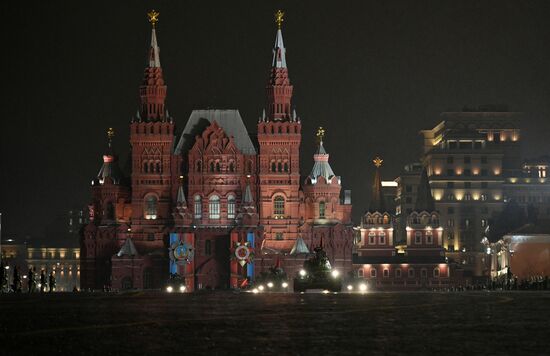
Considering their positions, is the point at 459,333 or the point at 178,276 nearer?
the point at 459,333

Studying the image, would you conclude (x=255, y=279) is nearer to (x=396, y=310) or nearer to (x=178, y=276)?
(x=178, y=276)

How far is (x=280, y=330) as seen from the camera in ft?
213

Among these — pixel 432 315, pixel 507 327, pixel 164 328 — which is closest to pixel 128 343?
pixel 164 328

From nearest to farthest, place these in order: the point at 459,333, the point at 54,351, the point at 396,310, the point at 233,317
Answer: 1. the point at 54,351
2. the point at 459,333
3. the point at 233,317
4. the point at 396,310

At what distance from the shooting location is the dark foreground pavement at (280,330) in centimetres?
5539

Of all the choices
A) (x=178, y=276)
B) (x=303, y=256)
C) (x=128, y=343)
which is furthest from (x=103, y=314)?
(x=303, y=256)

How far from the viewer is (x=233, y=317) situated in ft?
252

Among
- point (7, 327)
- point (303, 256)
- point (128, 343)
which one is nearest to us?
point (128, 343)

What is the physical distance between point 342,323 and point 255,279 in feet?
402

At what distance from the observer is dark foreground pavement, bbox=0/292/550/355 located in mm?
55388

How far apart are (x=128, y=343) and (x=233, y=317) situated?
19131 mm

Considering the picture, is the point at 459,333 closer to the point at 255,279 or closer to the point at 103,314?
the point at 103,314

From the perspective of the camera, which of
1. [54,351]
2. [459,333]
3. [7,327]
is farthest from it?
[7,327]

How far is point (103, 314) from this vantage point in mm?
80938
